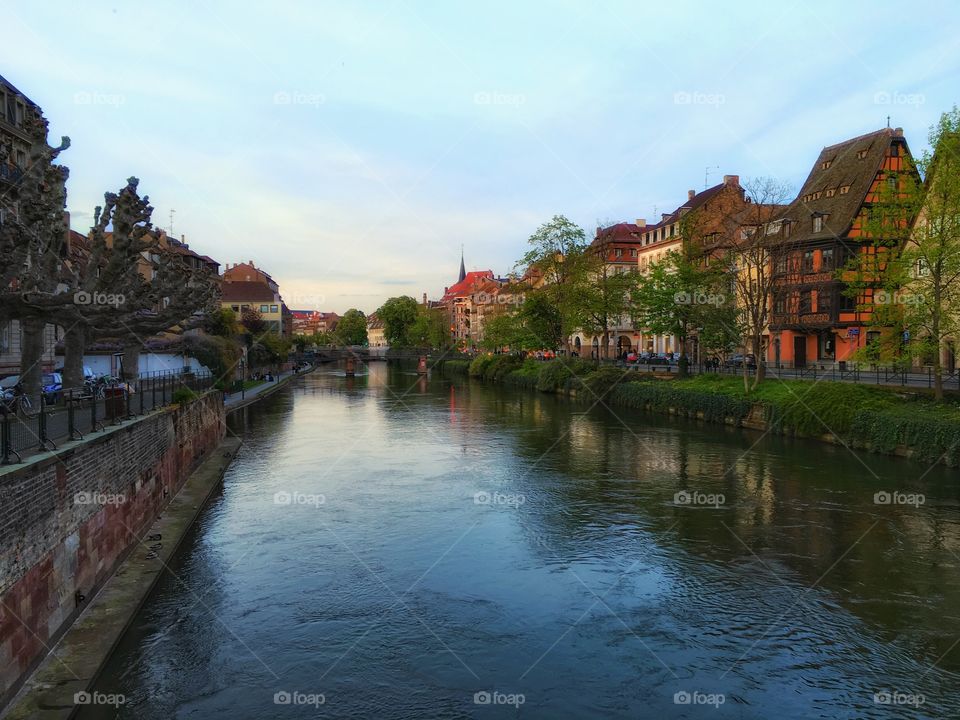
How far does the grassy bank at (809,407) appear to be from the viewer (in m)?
26.8

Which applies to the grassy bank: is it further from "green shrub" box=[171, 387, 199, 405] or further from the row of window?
the row of window

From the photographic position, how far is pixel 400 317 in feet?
562

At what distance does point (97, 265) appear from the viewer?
22453 mm

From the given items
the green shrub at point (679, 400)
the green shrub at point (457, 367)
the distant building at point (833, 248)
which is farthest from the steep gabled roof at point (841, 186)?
the green shrub at point (457, 367)

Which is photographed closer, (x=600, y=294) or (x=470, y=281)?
(x=600, y=294)

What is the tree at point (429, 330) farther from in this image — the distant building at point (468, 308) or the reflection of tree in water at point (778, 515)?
the reflection of tree in water at point (778, 515)

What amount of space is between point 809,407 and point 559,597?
75.7 ft

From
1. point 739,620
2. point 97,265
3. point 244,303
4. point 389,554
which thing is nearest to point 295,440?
point 97,265

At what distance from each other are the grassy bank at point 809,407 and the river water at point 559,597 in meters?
1.71

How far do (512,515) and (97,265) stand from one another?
14.9m

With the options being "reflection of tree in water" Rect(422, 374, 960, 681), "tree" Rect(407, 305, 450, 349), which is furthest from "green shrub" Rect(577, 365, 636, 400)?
"tree" Rect(407, 305, 450, 349)

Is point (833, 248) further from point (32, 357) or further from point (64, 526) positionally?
point (64, 526)

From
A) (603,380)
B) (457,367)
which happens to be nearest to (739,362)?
(603,380)

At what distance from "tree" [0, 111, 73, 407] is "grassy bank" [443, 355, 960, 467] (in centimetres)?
2811
